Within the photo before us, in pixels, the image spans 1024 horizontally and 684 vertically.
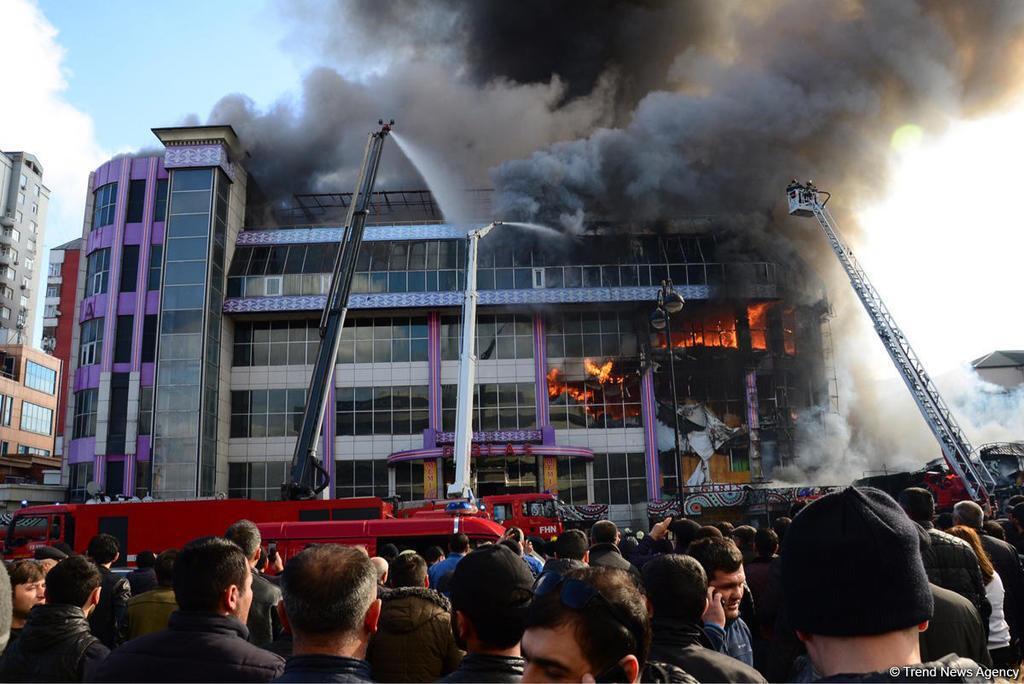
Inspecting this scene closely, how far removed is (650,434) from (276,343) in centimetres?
1870

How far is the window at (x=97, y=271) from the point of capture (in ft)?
126

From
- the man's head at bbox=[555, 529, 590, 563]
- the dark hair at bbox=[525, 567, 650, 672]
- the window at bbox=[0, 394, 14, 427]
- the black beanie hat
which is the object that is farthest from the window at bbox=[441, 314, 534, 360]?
the window at bbox=[0, 394, 14, 427]

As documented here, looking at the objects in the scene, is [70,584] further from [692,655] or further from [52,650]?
[692,655]

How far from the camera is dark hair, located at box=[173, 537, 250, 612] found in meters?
3.25

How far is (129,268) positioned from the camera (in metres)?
38.1

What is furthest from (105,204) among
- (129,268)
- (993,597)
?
(993,597)

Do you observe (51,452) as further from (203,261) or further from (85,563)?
(85,563)

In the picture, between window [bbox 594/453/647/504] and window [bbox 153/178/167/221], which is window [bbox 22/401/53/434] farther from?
window [bbox 594/453/647/504]

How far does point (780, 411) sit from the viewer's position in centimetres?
3772

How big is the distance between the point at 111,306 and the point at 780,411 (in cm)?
3164

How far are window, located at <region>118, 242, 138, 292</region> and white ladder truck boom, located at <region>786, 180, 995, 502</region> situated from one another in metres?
30.3

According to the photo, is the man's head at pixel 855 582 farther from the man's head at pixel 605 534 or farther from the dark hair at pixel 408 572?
the man's head at pixel 605 534

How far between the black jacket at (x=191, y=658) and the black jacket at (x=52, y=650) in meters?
1.04

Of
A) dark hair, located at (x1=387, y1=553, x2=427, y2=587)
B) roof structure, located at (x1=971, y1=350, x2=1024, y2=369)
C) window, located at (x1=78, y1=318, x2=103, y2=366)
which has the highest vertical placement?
roof structure, located at (x1=971, y1=350, x2=1024, y2=369)
